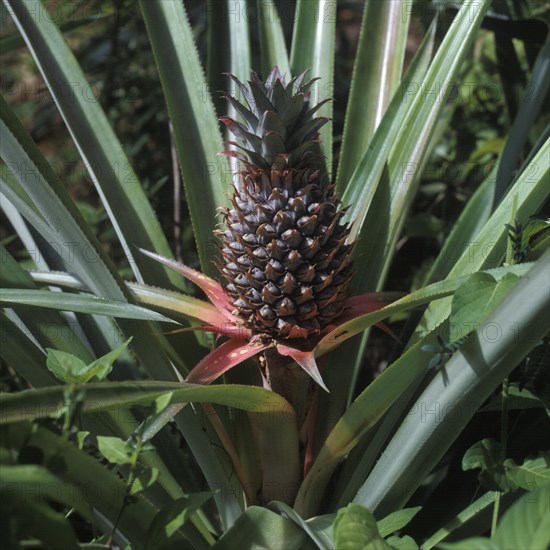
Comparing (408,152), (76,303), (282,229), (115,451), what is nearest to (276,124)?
(282,229)

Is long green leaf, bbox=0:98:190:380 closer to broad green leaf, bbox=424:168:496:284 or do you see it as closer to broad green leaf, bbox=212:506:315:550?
broad green leaf, bbox=212:506:315:550

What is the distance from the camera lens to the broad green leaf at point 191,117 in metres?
1.10

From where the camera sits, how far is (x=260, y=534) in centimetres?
75

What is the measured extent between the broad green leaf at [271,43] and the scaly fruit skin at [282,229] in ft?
1.06

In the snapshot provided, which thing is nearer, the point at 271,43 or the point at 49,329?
the point at 49,329

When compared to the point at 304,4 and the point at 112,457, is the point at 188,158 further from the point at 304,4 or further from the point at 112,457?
the point at 112,457

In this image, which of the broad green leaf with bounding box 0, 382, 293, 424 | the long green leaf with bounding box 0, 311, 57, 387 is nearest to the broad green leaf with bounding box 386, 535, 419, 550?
the broad green leaf with bounding box 0, 382, 293, 424

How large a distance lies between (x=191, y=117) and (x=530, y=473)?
0.75 metres

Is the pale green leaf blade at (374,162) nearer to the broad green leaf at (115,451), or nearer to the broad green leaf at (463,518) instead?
the broad green leaf at (463,518)

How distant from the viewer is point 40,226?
859 millimetres

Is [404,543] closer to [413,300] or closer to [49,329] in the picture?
[413,300]

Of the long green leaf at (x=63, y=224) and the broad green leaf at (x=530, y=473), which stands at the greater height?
the long green leaf at (x=63, y=224)

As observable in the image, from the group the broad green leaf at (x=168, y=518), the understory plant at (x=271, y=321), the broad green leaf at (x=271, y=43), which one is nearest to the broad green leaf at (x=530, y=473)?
the understory plant at (x=271, y=321)

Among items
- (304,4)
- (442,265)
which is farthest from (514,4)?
(442,265)
